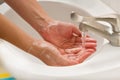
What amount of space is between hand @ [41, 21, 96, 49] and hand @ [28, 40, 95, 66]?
0.07m

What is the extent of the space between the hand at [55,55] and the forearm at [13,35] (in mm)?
25

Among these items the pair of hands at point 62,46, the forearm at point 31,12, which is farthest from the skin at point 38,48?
the forearm at point 31,12

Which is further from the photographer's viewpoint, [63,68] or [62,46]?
[62,46]

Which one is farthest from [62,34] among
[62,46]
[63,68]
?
[63,68]

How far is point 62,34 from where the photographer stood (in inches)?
38.3

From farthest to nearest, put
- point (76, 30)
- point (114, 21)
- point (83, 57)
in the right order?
point (76, 30) < point (83, 57) < point (114, 21)

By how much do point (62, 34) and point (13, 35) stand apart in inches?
7.6

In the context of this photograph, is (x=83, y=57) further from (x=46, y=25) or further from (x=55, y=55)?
(x=46, y=25)

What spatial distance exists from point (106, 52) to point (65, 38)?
284 millimetres

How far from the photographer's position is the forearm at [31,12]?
0.97 m

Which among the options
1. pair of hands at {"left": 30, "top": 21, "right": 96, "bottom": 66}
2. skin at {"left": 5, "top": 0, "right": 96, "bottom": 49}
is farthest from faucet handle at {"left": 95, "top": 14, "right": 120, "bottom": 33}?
skin at {"left": 5, "top": 0, "right": 96, "bottom": 49}

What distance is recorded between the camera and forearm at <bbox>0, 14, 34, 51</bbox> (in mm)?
836

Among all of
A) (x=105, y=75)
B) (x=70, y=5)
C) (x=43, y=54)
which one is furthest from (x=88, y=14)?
(x=105, y=75)

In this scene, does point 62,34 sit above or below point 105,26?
below
